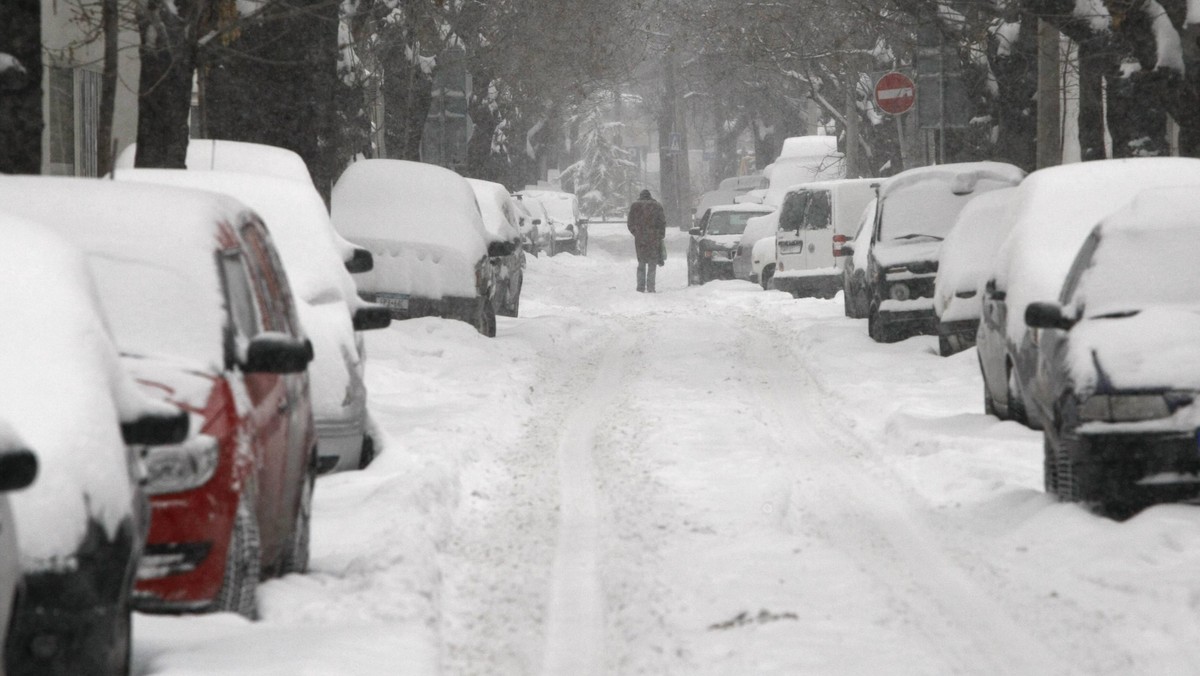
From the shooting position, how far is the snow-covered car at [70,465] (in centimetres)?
450

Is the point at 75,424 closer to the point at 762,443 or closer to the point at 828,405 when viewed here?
the point at 762,443

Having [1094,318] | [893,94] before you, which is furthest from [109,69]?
[893,94]

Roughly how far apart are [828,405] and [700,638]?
8417mm

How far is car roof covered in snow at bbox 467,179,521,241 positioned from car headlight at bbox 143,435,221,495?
57.9 feet

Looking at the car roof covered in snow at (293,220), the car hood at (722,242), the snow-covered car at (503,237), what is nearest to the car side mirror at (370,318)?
the car roof covered in snow at (293,220)

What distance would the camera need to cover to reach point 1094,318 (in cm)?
950

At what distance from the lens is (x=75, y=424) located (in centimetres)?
465

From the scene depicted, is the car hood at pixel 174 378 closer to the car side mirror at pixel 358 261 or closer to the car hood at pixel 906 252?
the car side mirror at pixel 358 261

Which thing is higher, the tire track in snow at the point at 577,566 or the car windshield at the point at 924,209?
the car windshield at the point at 924,209

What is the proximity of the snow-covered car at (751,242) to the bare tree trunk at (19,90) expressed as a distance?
22110 mm

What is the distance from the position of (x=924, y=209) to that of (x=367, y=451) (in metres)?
10.4

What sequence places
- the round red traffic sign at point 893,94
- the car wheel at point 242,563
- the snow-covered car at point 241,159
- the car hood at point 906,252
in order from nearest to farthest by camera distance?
the car wheel at point 242,563, the snow-covered car at point 241,159, the car hood at point 906,252, the round red traffic sign at point 893,94

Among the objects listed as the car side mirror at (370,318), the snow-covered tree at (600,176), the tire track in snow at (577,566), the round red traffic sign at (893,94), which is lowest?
the tire track in snow at (577,566)

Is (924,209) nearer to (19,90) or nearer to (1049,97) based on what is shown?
(1049,97)
